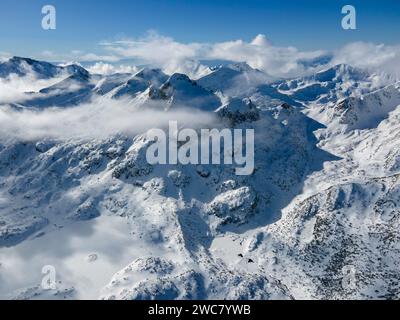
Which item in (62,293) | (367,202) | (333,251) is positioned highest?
(367,202)

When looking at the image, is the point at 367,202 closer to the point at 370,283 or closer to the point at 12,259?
the point at 370,283

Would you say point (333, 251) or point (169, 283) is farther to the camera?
point (333, 251)
